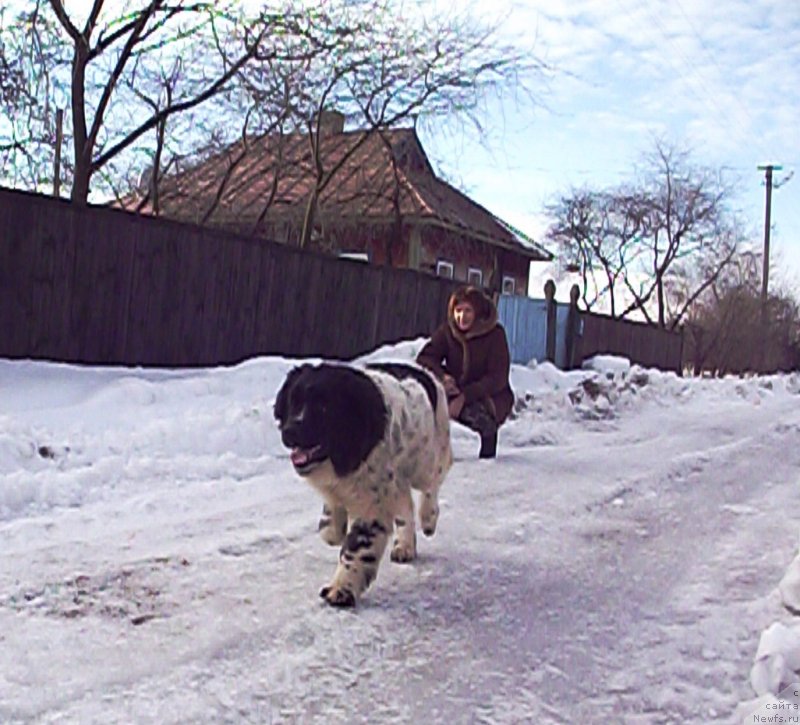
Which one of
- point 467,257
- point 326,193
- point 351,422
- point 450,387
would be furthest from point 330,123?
point 351,422

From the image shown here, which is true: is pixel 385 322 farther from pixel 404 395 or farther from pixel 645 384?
pixel 404 395

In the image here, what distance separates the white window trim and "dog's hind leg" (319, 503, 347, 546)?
2288 cm

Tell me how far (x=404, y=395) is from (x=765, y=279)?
38.1m

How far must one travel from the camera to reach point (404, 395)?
487 centimetres

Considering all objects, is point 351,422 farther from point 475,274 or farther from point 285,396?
point 475,274

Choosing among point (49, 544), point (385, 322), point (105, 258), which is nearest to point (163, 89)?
point (385, 322)

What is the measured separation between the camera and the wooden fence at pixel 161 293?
982 centimetres

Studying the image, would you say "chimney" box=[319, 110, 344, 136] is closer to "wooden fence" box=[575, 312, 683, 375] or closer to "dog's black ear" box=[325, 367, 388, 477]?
"wooden fence" box=[575, 312, 683, 375]

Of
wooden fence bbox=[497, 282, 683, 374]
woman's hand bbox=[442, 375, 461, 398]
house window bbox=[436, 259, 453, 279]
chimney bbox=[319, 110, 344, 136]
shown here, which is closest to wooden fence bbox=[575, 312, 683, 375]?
wooden fence bbox=[497, 282, 683, 374]

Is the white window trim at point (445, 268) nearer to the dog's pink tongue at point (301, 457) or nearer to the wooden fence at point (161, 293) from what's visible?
the wooden fence at point (161, 293)

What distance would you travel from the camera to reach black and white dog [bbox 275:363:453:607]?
4.28 m

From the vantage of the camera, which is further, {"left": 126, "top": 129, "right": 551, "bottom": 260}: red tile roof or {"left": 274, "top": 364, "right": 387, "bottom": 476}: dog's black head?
{"left": 126, "top": 129, "right": 551, "bottom": 260}: red tile roof

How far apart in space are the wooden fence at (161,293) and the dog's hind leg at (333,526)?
6041 mm

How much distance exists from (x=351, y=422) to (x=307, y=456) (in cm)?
24
